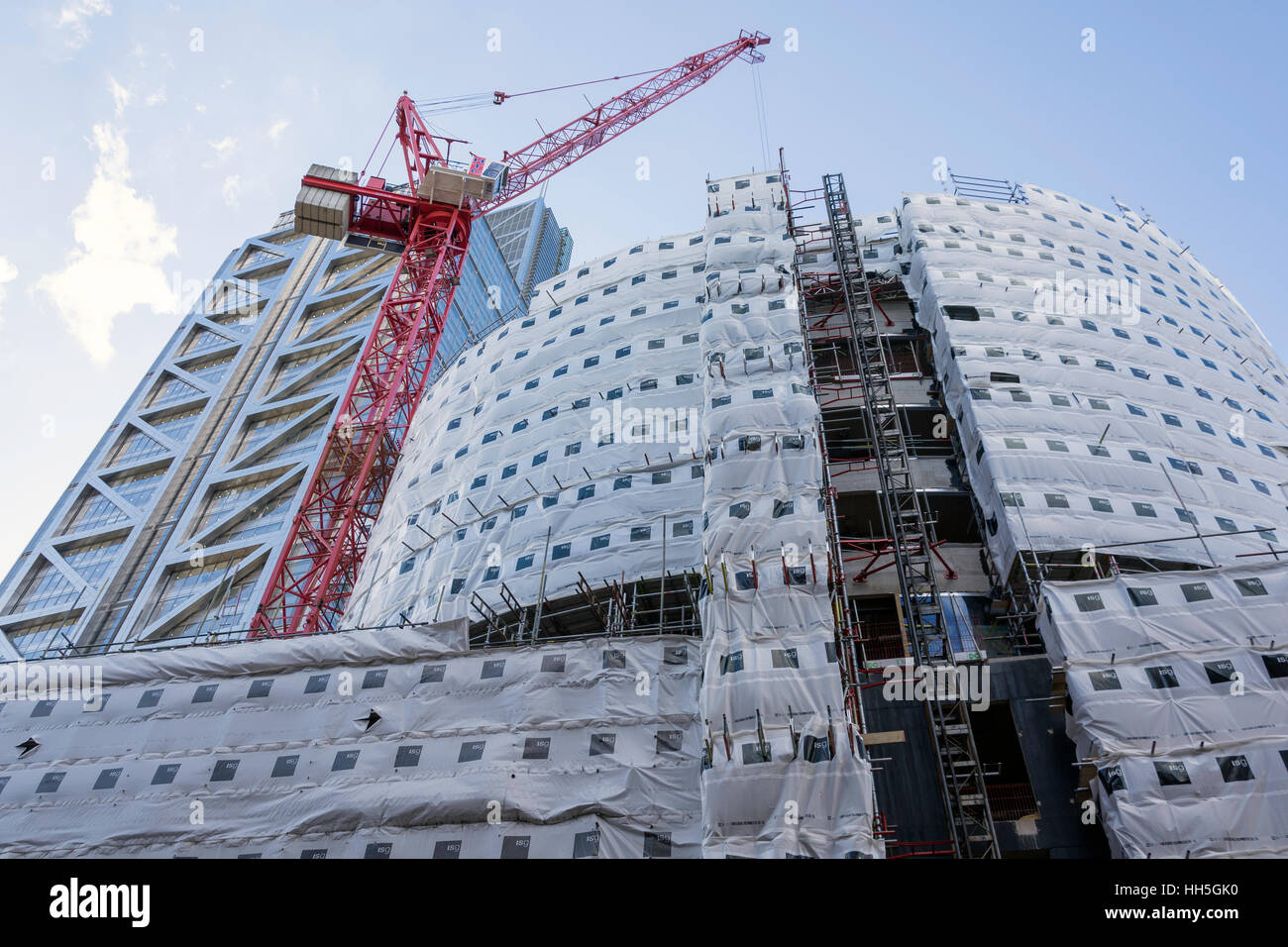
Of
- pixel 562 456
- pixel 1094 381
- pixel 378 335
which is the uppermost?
pixel 378 335

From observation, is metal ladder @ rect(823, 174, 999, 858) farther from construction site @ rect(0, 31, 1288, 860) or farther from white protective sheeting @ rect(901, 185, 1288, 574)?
white protective sheeting @ rect(901, 185, 1288, 574)

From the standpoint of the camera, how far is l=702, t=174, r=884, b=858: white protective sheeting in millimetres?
19938

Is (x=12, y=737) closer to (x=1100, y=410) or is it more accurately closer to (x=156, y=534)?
(x=1100, y=410)

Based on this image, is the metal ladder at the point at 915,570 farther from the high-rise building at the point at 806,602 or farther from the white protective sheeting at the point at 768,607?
the white protective sheeting at the point at 768,607

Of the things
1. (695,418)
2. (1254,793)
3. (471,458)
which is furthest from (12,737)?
(1254,793)

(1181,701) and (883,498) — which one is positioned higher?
(883,498)

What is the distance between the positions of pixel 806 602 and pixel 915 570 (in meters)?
8.86

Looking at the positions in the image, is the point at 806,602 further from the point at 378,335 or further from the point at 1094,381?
the point at 378,335

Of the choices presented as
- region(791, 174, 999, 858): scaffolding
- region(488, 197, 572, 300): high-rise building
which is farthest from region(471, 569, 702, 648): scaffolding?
region(488, 197, 572, 300): high-rise building

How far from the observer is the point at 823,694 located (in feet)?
72.1

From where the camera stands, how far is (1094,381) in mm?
33469

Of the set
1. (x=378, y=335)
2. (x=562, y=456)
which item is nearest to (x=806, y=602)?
(x=562, y=456)

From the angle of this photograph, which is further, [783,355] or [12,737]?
[783,355]
